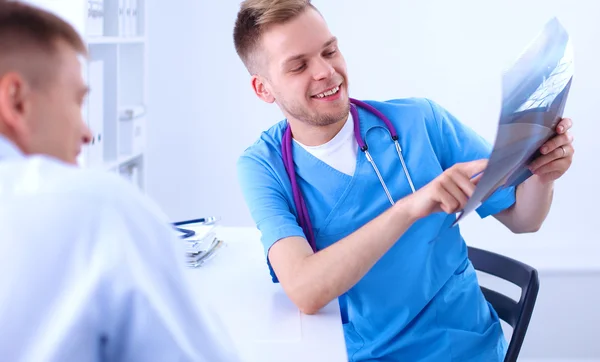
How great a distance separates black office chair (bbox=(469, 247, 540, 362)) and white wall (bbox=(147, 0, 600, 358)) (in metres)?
1.27

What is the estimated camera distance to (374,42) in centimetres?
306

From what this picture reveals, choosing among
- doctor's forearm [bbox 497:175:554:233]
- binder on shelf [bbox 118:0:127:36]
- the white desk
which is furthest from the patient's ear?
binder on shelf [bbox 118:0:127:36]

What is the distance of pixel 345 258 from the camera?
1.46 meters

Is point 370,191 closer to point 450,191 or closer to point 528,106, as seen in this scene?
point 450,191

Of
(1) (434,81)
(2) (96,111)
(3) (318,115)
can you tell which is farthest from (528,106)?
(1) (434,81)

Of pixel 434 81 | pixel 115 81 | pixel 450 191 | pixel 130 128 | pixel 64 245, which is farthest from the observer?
pixel 434 81

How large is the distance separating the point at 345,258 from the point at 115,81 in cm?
142

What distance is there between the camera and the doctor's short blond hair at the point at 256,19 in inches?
68.1

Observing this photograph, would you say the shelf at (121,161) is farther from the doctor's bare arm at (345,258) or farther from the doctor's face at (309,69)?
the doctor's bare arm at (345,258)

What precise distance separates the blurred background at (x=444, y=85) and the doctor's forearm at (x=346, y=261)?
166cm

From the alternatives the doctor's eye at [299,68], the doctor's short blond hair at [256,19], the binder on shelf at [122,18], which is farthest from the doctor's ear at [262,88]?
the binder on shelf at [122,18]

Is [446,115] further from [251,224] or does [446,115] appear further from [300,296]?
[251,224]

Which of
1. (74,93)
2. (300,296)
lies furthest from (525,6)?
(74,93)

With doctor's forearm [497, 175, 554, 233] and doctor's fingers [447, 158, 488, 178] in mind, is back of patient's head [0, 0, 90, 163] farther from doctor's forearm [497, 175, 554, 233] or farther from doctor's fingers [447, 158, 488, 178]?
doctor's forearm [497, 175, 554, 233]
